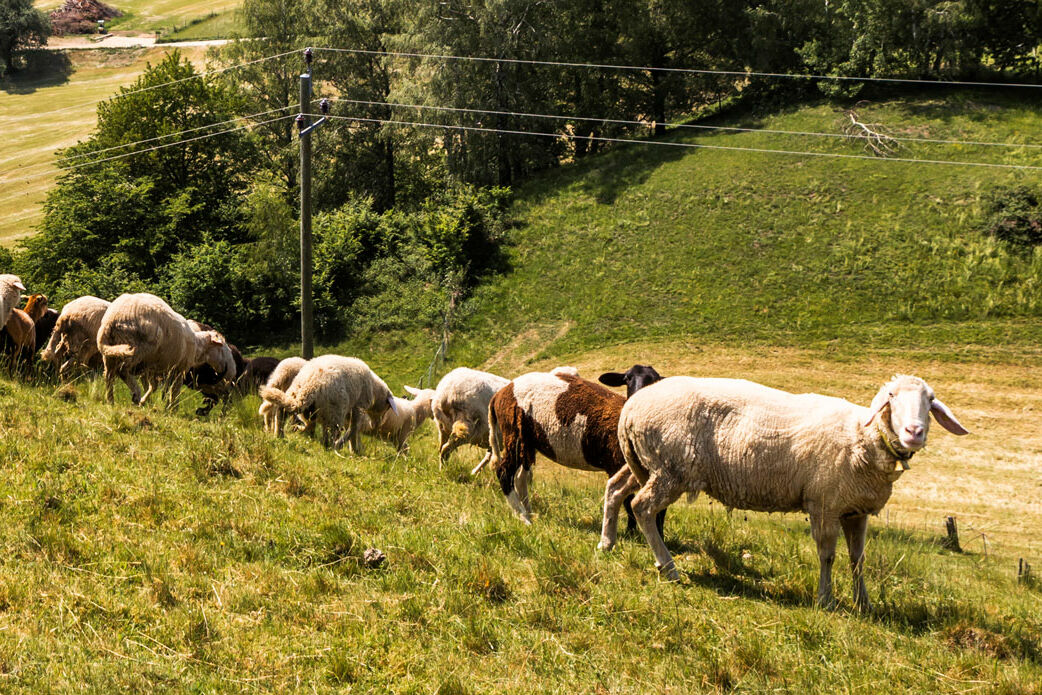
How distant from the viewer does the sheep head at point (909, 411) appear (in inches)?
294

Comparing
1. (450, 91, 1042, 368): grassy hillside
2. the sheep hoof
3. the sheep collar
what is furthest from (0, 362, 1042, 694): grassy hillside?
(450, 91, 1042, 368): grassy hillside

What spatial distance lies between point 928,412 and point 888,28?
43.3 metres

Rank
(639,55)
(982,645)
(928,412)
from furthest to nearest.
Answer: (639,55), (928,412), (982,645)

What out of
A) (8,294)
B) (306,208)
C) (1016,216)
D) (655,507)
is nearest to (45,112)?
(306,208)

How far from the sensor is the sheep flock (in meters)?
8.15

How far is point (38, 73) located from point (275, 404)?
124874mm

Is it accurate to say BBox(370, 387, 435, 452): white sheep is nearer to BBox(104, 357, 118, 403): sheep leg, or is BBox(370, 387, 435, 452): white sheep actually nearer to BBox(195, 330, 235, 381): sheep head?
BBox(195, 330, 235, 381): sheep head

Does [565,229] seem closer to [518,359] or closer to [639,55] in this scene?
[518,359]

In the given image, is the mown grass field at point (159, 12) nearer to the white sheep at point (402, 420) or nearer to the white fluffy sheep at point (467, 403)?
the white sheep at point (402, 420)

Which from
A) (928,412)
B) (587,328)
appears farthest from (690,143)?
(928,412)

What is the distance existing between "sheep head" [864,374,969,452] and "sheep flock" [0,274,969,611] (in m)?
0.01

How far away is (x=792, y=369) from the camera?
3092 centimetres

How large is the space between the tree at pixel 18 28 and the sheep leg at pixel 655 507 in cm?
12961

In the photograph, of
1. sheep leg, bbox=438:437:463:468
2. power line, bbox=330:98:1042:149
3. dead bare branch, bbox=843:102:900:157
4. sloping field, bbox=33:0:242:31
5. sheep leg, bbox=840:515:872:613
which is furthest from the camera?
sloping field, bbox=33:0:242:31
